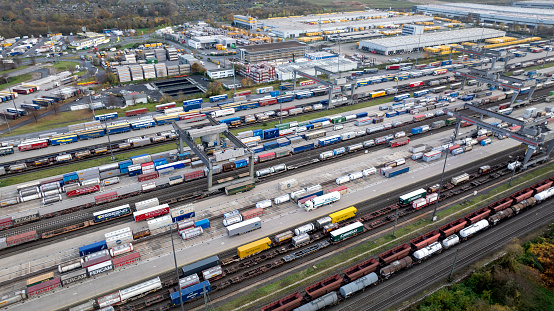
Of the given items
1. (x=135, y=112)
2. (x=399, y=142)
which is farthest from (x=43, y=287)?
(x=399, y=142)

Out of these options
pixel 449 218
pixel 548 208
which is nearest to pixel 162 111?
pixel 449 218

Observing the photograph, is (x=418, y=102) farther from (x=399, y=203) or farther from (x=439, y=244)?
(x=439, y=244)

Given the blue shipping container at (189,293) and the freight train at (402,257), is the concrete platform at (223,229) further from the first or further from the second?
the freight train at (402,257)

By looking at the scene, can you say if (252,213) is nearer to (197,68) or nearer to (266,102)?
(266,102)

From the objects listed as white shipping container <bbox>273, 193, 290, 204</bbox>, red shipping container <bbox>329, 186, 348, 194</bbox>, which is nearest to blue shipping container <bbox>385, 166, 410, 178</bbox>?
red shipping container <bbox>329, 186, 348, 194</bbox>

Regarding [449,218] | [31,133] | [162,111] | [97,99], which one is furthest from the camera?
[97,99]

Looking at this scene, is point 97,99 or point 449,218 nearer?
point 449,218

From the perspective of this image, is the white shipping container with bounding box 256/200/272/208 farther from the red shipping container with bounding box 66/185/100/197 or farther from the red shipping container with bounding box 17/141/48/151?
the red shipping container with bounding box 17/141/48/151
